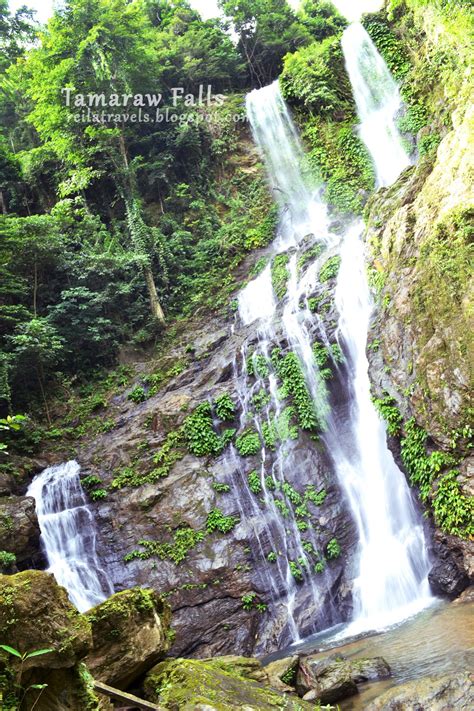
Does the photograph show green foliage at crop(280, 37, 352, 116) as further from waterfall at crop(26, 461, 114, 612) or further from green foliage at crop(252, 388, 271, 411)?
waterfall at crop(26, 461, 114, 612)

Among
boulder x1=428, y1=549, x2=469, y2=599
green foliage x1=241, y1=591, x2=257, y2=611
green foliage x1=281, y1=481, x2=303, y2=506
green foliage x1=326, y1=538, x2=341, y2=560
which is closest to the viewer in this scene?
boulder x1=428, y1=549, x2=469, y2=599

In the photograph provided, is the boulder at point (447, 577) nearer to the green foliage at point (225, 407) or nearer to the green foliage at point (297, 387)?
the green foliage at point (297, 387)

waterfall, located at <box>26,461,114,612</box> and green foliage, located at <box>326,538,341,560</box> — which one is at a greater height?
waterfall, located at <box>26,461,114,612</box>

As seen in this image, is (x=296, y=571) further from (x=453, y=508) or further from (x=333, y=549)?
(x=453, y=508)

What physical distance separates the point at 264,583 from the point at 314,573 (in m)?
1.09

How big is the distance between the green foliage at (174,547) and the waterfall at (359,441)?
268cm

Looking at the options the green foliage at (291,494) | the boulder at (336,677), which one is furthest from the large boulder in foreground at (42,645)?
the green foliage at (291,494)

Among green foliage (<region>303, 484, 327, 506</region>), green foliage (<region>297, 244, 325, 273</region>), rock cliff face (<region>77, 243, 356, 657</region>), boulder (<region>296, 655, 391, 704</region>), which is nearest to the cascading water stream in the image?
green foliage (<region>297, 244, 325, 273</region>)

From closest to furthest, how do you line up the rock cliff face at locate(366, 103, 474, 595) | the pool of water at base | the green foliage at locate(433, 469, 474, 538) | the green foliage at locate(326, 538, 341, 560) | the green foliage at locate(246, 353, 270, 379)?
the pool of water at base, the green foliage at locate(433, 469, 474, 538), the rock cliff face at locate(366, 103, 474, 595), the green foliage at locate(326, 538, 341, 560), the green foliage at locate(246, 353, 270, 379)

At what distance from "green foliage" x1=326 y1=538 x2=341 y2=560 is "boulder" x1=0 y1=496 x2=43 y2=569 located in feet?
20.8

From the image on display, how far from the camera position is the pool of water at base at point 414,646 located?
573cm

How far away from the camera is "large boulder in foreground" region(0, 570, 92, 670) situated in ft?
9.98

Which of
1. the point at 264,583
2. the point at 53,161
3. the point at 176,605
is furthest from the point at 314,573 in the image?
the point at 53,161

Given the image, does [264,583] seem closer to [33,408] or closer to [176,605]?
[176,605]
